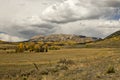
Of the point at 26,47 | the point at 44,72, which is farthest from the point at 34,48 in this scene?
the point at 44,72

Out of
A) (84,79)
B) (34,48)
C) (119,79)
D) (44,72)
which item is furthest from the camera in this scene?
(34,48)

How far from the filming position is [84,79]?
20.1 m

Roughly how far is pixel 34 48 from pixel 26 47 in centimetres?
1056

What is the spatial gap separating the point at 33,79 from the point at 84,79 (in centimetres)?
511

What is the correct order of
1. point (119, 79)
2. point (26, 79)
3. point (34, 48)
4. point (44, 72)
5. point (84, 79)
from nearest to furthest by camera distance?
point (119, 79), point (84, 79), point (26, 79), point (44, 72), point (34, 48)

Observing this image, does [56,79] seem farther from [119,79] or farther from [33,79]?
[119,79]

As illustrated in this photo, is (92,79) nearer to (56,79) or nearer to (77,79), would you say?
(77,79)

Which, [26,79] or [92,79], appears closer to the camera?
[92,79]

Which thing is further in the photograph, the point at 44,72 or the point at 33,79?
the point at 44,72

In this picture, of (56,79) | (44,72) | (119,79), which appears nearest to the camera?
(119,79)

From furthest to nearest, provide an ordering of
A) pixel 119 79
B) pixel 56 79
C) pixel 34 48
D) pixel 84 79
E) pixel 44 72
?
pixel 34 48 < pixel 44 72 < pixel 56 79 < pixel 84 79 < pixel 119 79

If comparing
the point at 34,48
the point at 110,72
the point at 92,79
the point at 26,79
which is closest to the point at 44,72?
the point at 26,79

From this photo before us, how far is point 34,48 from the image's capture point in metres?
190

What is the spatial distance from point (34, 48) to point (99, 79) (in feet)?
562
